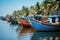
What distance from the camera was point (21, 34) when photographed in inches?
153

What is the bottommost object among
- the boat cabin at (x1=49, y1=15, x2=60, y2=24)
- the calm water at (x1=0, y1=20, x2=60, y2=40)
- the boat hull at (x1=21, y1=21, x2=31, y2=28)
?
the calm water at (x1=0, y1=20, x2=60, y2=40)

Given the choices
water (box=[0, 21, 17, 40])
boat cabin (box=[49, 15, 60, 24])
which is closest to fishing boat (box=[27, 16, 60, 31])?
boat cabin (box=[49, 15, 60, 24])

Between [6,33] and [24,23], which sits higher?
[24,23]

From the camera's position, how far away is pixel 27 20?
13.1 feet

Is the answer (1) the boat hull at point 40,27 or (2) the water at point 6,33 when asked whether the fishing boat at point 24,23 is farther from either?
(2) the water at point 6,33

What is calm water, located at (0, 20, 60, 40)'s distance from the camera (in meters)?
3.74

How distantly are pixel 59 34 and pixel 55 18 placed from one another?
1.04 ft

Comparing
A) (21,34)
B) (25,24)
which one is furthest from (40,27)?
(21,34)

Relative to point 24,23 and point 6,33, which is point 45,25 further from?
point 6,33

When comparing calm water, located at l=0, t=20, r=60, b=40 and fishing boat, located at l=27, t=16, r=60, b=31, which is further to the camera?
fishing boat, located at l=27, t=16, r=60, b=31

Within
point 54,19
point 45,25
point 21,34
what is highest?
point 54,19

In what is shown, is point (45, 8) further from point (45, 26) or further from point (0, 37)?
point (0, 37)

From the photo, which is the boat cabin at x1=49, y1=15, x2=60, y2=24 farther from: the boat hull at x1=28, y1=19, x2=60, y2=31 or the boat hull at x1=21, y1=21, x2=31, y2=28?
the boat hull at x1=21, y1=21, x2=31, y2=28

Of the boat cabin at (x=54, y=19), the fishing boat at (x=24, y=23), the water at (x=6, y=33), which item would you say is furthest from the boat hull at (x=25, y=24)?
the boat cabin at (x=54, y=19)
